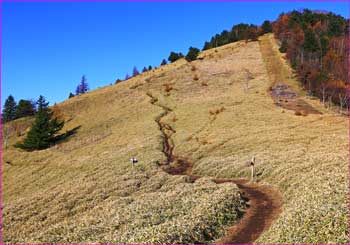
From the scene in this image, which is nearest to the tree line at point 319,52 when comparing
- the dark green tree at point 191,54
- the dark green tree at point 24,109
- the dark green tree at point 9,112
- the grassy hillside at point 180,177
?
the grassy hillside at point 180,177

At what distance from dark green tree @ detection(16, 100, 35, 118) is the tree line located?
3817 inches

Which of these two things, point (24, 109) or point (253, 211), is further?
point (24, 109)

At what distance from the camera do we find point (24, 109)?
430 ft

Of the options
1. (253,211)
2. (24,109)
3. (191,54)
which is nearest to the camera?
(253,211)

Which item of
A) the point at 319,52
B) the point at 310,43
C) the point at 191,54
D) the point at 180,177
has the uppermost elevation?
the point at 191,54

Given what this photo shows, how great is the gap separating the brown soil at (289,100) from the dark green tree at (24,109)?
87.1m

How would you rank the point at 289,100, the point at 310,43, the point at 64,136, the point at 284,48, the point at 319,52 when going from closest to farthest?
1. the point at 64,136
2. the point at 289,100
3. the point at 319,52
4. the point at 310,43
5. the point at 284,48

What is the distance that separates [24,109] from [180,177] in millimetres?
103660

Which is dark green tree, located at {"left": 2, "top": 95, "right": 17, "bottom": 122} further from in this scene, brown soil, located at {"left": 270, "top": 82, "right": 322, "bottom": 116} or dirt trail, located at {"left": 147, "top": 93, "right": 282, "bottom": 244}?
dirt trail, located at {"left": 147, "top": 93, "right": 282, "bottom": 244}

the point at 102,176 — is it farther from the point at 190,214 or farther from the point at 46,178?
the point at 190,214

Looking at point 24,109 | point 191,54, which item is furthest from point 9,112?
point 191,54

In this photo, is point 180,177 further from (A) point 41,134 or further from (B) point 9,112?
(B) point 9,112

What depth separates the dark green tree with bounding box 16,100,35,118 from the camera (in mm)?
131125

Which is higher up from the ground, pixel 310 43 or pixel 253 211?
pixel 310 43
